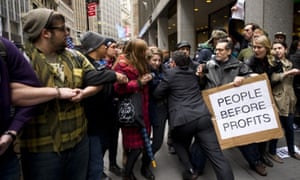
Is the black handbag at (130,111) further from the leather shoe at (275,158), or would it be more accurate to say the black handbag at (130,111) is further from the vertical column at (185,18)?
the vertical column at (185,18)

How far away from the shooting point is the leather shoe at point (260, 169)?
412cm

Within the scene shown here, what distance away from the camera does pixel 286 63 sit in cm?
461

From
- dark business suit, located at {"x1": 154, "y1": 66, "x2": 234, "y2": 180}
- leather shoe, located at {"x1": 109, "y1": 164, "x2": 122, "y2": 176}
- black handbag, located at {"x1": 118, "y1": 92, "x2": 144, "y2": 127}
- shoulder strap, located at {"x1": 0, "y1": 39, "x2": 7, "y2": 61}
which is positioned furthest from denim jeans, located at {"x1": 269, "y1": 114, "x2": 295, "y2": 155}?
shoulder strap, located at {"x1": 0, "y1": 39, "x2": 7, "y2": 61}

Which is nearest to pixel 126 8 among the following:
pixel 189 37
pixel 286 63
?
pixel 189 37

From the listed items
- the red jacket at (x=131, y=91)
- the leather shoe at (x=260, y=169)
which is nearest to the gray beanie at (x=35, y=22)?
the red jacket at (x=131, y=91)

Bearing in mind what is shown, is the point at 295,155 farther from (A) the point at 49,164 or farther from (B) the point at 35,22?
(B) the point at 35,22

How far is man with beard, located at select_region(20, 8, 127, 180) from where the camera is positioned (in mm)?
2096

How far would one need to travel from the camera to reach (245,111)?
3.67m

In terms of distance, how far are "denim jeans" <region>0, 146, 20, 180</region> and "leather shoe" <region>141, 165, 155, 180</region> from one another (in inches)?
99.0

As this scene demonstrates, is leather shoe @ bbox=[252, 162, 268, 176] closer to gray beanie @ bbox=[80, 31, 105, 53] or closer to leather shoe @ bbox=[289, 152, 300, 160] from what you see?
leather shoe @ bbox=[289, 152, 300, 160]

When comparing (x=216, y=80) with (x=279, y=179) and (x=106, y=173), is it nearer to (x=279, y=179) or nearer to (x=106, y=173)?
(x=279, y=179)

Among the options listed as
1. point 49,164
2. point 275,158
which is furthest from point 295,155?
point 49,164

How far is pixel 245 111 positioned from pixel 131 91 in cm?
156

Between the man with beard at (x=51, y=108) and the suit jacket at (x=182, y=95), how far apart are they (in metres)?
1.65
